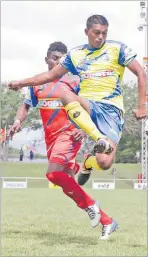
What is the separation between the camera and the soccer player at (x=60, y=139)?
8930 mm

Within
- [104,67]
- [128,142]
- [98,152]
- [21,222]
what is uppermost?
[104,67]

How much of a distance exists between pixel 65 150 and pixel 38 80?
1718 millimetres

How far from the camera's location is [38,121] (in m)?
77.7

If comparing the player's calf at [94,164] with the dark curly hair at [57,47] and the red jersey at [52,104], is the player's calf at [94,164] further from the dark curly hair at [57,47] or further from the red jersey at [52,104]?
the dark curly hair at [57,47]

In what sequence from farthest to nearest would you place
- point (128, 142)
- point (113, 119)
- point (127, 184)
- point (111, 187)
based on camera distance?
point (128, 142), point (127, 184), point (111, 187), point (113, 119)

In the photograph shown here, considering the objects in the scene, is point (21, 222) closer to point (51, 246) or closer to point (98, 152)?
point (51, 246)

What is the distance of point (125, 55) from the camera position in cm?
758

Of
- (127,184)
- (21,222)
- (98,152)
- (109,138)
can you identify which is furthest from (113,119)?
(127,184)

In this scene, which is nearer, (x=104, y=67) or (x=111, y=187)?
(x=104, y=67)

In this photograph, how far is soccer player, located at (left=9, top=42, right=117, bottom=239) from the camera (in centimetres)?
893

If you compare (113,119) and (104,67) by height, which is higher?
(104,67)

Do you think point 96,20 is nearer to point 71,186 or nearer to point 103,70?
point 103,70

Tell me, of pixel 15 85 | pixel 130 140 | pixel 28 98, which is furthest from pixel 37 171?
pixel 15 85

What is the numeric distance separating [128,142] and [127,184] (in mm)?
36474
